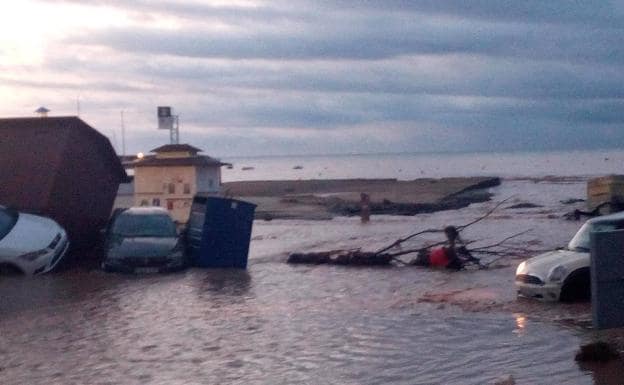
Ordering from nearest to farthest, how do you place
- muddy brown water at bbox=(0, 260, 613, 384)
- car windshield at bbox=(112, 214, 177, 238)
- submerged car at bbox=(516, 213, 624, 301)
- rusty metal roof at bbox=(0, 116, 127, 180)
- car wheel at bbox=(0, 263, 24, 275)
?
muddy brown water at bbox=(0, 260, 613, 384) → submerged car at bbox=(516, 213, 624, 301) → car wheel at bbox=(0, 263, 24, 275) → car windshield at bbox=(112, 214, 177, 238) → rusty metal roof at bbox=(0, 116, 127, 180)

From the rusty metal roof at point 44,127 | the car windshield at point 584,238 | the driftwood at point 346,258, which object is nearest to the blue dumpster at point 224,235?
the driftwood at point 346,258

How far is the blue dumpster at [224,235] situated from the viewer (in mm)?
23984

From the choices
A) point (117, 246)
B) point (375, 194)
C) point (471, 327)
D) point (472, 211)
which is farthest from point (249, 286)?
point (375, 194)

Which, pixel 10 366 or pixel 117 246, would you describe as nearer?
pixel 10 366

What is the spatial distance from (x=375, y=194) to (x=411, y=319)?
165 feet

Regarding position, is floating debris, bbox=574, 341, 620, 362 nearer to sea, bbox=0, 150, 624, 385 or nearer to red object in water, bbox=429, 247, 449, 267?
sea, bbox=0, 150, 624, 385

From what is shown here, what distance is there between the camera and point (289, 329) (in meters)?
14.9

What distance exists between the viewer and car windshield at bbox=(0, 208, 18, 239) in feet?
73.8

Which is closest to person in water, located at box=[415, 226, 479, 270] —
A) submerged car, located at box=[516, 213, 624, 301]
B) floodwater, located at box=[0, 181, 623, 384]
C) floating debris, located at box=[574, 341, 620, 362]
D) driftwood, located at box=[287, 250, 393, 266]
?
floodwater, located at box=[0, 181, 623, 384]

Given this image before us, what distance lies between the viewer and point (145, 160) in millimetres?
32031

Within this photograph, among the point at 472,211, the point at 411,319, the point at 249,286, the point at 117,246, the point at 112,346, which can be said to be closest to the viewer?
the point at 112,346

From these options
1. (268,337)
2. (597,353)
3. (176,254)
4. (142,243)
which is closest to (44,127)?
(142,243)

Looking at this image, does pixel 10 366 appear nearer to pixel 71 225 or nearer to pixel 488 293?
pixel 488 293

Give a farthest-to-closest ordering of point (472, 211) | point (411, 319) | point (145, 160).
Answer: point (472, 211)
point (145, 160)
point (411, 319)
